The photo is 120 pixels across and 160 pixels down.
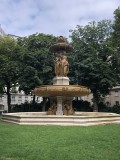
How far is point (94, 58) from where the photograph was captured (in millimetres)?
37281

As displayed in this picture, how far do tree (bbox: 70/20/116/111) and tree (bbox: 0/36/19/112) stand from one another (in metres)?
6.74

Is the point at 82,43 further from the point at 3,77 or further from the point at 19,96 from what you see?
the point at 19,96

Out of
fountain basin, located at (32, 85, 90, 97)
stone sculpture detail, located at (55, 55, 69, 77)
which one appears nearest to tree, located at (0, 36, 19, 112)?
stone sculpture detail, located at (55, 55, 69, 77)

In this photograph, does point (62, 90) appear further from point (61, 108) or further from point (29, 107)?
point (29, 107)

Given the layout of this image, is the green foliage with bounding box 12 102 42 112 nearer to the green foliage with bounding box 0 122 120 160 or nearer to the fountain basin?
the fountain basin

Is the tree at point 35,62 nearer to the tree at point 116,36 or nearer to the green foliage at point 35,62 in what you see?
the green foliage at point 35,62

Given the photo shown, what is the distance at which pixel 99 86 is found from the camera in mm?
37812

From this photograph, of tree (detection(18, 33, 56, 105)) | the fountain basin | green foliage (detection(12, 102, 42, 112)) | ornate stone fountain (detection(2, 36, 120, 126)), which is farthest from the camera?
green foliage (detection(12, 102, 42, 112))

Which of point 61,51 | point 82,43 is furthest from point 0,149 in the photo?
point 82,43

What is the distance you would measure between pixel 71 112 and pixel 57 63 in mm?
3403

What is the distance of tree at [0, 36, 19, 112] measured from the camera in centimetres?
3806

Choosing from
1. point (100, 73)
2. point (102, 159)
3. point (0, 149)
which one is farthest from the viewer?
point (100, 73)

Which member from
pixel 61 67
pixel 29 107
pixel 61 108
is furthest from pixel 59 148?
pixel 29 107

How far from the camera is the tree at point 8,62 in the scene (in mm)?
38062
